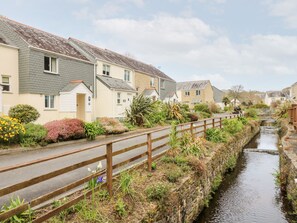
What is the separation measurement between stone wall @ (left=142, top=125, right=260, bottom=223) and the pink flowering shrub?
7960mm

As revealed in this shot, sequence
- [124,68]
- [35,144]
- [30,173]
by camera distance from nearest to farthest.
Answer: [30,173] → [35,144] → [124,68]

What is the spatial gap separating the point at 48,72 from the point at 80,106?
16.2 ft

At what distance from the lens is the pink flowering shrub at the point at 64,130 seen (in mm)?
13219

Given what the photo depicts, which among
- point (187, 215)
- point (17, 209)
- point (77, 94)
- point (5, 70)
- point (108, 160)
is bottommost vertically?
point (187, 215)

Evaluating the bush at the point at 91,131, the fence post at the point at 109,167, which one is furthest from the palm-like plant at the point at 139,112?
the fence post at the point at 109,167

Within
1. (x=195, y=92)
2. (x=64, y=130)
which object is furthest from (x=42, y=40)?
(x=195, y=92)

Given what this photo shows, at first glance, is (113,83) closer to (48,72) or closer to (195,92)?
(48,72)

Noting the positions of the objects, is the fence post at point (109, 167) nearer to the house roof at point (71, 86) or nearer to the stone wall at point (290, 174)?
the stone wall at point (290, 174)

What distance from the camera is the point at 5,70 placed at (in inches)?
725

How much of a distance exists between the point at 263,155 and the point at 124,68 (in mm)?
19762

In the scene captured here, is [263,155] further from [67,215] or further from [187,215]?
[67,215]

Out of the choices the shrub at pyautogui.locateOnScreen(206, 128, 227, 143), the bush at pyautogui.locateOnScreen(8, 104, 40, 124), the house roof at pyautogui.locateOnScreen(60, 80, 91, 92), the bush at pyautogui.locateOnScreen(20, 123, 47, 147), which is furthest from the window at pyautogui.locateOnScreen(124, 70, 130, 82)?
the bush at pyautogui.locateOnScreen(20, 123, 47, 147)

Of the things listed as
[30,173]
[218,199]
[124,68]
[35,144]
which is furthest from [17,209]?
[124,68]

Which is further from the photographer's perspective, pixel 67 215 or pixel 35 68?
pixel 35 68
